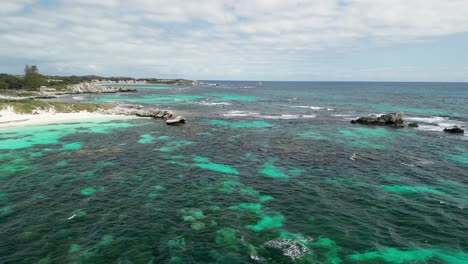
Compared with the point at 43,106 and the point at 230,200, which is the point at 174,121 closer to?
the point at 43,106

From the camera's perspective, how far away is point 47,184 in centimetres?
3084

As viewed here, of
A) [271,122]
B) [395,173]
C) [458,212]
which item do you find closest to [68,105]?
[271,122]

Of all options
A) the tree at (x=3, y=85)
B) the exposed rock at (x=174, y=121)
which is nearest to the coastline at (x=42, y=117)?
the exposed rock at (x=174, y=121)

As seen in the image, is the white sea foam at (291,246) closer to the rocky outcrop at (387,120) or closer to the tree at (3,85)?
the rocky outcrop at (387,120)

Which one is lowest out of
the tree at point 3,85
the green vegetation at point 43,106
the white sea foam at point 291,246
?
the white sea foam at point 291,246

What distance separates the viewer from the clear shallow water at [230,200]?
2000cm

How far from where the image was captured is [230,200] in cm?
2809

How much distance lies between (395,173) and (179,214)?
28.5 meters

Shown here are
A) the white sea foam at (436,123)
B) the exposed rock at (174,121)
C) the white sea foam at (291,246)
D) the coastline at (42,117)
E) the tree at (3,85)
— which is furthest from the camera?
the tree at (3,85)

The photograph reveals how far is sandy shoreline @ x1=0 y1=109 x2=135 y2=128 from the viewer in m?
63.3

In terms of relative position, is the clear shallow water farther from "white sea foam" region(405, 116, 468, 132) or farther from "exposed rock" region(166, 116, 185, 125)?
"exposed rock" region(166, 116, 185, 125)

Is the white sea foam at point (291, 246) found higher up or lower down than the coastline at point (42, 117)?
lower down

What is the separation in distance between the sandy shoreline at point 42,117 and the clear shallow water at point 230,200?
486 inches

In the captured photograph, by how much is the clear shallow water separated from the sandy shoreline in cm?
1233
